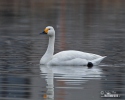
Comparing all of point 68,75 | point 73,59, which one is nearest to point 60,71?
point 68,75

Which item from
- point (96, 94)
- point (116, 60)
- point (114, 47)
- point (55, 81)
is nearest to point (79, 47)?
point (114, 47)

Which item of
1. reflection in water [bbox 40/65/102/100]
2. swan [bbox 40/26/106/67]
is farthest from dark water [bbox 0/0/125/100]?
swan [bbox 40/26/106/67]

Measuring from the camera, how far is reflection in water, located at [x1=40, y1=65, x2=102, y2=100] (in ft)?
45.8

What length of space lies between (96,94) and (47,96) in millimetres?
937

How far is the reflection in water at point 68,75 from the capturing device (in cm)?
1397

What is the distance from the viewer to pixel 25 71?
53.2 ft

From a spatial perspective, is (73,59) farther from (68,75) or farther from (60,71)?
(68,75)

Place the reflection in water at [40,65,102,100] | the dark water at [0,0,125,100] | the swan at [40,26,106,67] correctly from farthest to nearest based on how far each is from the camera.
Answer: the swan at [40,26,106,67] < the reflection in water at [40,65,102,100] < the dark water at [0,0,125,100]

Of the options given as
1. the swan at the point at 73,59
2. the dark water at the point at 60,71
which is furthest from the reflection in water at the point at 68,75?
the swan at the point at 73,59

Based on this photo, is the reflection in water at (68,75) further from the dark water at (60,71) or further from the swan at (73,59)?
the swan at (73,59)

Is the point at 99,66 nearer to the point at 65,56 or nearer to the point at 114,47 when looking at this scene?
the point at 65,56

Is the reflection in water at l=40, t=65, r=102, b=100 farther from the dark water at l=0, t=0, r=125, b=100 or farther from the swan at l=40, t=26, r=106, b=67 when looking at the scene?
the swan at l=40, t=26, r=106, b=67

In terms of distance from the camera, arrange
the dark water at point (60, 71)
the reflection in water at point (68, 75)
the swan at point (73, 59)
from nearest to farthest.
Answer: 1. the dark water at point (60, 71)
2. the reflection in water at point (68, 75)
3. the swan at point (73, 59)

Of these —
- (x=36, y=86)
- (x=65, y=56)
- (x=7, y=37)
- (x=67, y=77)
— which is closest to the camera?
(x=36, y=86)
